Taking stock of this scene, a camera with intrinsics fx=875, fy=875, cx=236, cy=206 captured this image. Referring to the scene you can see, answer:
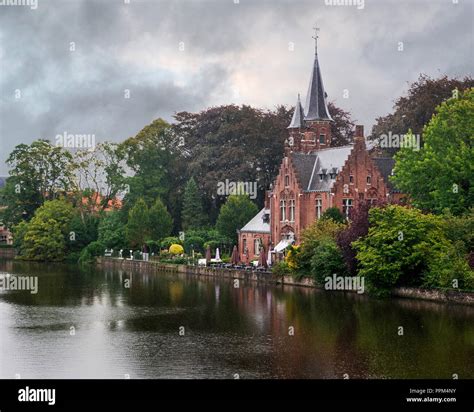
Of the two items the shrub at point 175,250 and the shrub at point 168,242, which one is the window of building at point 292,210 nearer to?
the shrub at point 175,250

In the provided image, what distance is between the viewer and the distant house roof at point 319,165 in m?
64.0

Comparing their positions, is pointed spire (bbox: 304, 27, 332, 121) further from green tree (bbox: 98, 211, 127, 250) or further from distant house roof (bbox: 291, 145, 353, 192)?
green tree (bbox: 98, 211, 127, 250)

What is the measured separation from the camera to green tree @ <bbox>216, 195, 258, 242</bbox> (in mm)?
74562

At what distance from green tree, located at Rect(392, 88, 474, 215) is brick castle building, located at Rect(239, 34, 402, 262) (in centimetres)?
765

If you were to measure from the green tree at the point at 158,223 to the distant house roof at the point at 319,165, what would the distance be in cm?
1996

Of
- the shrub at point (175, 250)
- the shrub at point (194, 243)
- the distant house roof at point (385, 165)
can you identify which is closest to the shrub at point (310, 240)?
the distant house roof at point (385, 165)

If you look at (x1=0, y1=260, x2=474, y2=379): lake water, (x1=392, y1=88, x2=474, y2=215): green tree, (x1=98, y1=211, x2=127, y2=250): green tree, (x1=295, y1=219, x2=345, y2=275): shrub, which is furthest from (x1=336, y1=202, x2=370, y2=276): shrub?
(x1=98, y1=211, x2=127, y2=250): green tree

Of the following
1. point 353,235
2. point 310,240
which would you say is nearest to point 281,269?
point 310,240

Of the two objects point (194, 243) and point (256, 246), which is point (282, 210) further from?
point (194, 243)

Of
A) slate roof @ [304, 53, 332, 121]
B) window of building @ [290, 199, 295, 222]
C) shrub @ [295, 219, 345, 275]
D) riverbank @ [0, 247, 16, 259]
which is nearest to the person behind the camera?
shrub @ [295, 219, 345, 275]

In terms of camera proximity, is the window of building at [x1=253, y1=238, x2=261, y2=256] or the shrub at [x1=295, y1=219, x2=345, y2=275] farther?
the window of building at [x1=253, y1=238, x2=261, y2=256]
